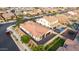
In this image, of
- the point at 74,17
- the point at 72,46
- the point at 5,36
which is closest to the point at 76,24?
the point at 74,17

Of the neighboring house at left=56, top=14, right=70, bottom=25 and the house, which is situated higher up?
the neighboring house at left=56, top=14, right=70, bottom=25

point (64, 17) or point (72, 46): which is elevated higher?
point (64, 17)

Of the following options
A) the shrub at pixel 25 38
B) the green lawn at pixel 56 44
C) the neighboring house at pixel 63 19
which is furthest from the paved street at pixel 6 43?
the neighboring house at pixel 63 19

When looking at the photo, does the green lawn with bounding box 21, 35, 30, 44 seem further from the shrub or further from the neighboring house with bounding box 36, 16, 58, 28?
the neighboring house with bounding box 36, 16, 58, 28

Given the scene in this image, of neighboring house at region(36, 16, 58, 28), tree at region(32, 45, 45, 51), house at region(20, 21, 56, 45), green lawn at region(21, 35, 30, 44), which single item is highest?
neighboring house at region(36, 16, 58, 28)

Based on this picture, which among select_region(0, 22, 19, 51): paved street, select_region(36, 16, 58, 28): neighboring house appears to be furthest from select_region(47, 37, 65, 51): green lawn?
select_region(0, 22, 19, 51): paved street
